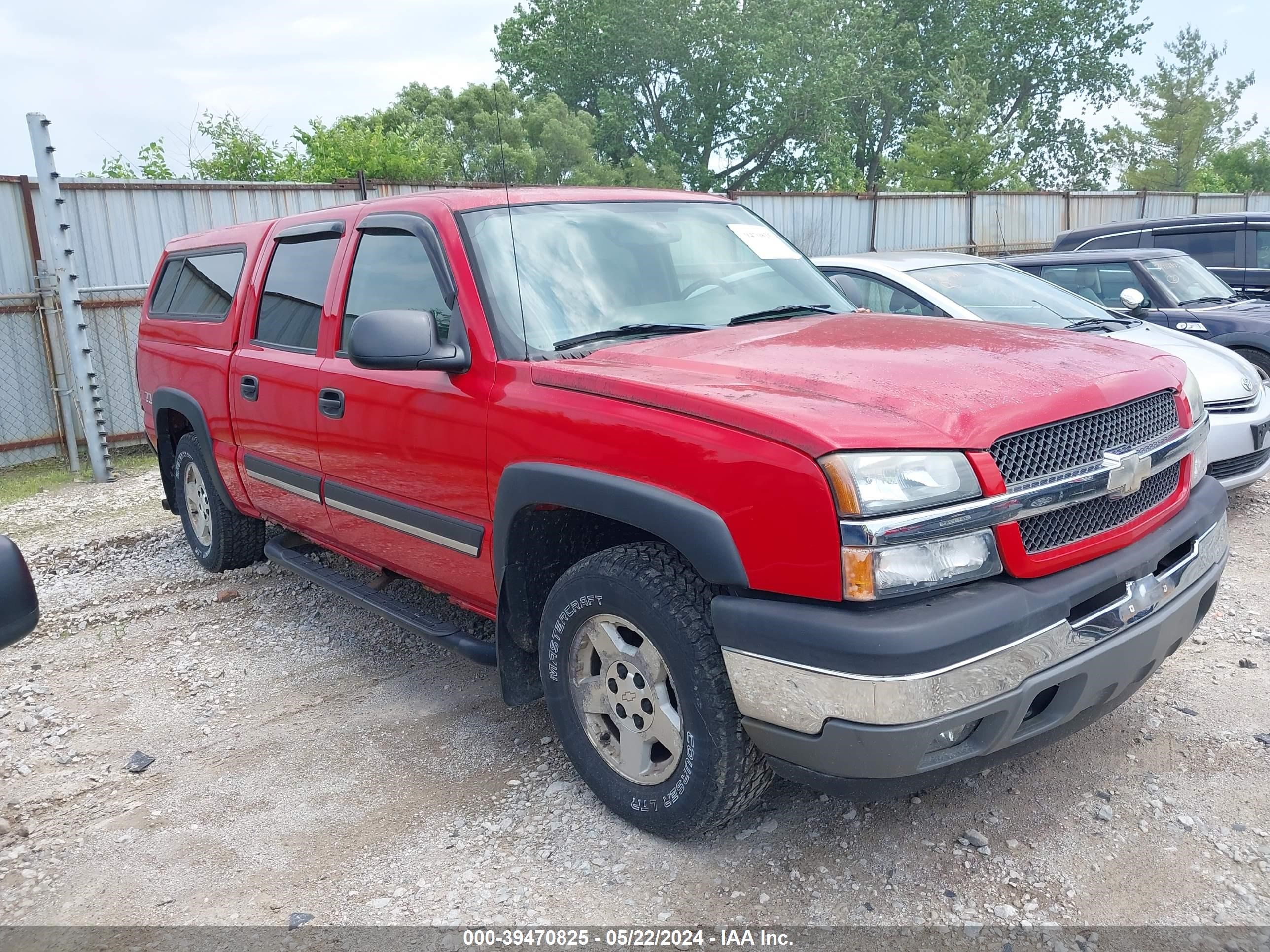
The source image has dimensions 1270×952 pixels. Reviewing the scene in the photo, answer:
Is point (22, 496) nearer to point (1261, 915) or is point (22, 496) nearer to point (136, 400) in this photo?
point (136, 400)

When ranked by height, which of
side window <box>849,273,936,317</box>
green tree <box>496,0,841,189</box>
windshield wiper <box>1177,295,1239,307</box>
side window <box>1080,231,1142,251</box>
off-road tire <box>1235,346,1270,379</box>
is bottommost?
off-road tire <box>1235,346,1270,379</box>

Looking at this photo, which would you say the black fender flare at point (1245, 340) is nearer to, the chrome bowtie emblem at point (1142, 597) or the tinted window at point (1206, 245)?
the tinted window at point (1206, 245)

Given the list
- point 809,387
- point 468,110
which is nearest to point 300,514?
point 809,387

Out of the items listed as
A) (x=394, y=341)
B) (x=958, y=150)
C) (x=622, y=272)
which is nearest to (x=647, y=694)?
(x=394, y=341)

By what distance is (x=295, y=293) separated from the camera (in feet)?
14.4

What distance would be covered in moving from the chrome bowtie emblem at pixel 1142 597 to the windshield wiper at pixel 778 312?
5.03 feet

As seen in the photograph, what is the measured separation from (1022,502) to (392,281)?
7.97ft

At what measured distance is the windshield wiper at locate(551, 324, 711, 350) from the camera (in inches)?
126

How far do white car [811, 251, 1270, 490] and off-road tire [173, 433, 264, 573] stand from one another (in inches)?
140

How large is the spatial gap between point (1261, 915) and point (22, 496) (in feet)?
28.1

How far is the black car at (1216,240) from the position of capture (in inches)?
384

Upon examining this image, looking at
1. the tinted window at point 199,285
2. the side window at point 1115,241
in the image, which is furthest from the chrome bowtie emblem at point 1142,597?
the side window at point 1115,241

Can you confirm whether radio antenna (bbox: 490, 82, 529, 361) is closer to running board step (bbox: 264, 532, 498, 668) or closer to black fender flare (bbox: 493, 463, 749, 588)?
black fender flare (bbox: 493, 463, 749, 588)

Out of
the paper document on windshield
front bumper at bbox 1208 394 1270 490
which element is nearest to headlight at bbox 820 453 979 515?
the paper document on windshield
